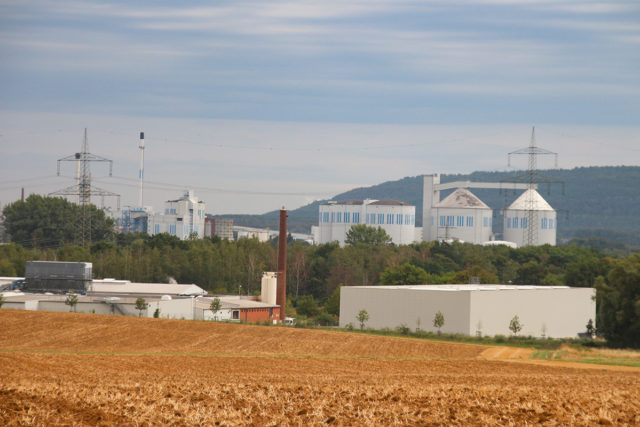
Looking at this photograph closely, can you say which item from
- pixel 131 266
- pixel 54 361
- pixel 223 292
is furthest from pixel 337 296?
pixel 54 361

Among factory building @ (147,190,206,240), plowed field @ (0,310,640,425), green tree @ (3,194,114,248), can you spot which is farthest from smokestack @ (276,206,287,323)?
factory building @ (147,190,206,240)

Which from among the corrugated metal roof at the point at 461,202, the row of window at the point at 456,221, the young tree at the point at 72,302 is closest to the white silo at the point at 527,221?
the row of window at the point at 456,221

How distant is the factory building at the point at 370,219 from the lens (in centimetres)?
15162

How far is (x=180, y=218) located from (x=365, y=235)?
45.3m

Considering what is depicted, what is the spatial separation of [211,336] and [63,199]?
96.7 m

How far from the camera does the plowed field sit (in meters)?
17.1

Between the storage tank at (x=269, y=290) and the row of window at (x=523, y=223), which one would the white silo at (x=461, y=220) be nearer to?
the row of window at (x=523, y=223)

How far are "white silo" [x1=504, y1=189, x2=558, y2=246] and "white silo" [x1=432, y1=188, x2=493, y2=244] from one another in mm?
3768

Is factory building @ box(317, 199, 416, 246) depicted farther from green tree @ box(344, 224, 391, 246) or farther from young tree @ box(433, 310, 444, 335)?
young tree @ box(433, 310, 444, 335)

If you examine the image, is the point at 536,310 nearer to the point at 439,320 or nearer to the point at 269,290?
the point at 439,320

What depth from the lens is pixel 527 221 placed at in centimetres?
14488

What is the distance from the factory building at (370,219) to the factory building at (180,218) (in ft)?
97.1

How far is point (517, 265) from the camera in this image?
111m

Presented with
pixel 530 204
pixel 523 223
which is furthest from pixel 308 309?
pixel 523 223
